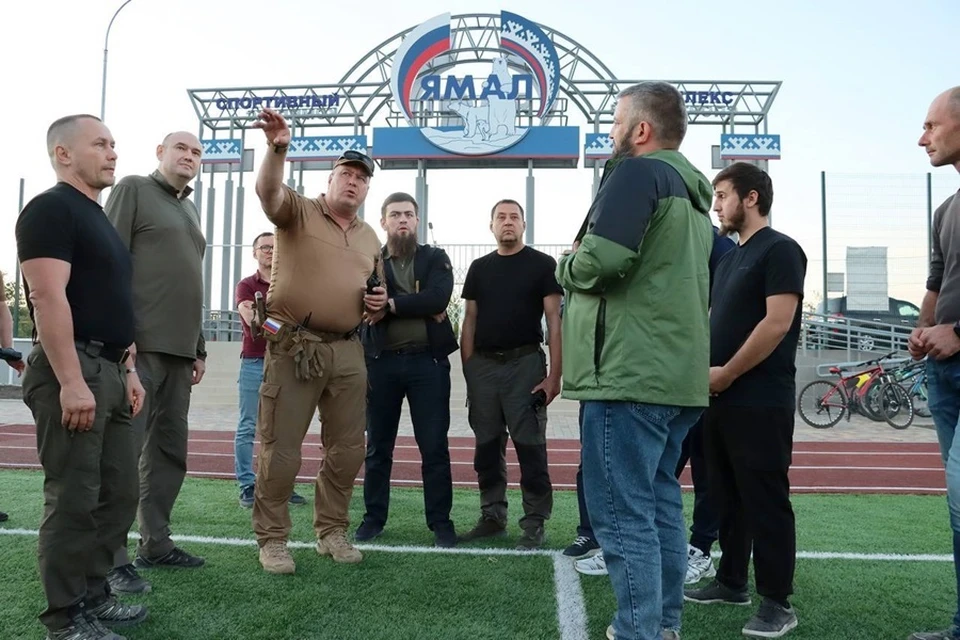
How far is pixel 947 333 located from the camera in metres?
2.95

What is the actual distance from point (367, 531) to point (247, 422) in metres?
1.72

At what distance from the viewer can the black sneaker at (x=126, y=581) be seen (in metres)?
3.39

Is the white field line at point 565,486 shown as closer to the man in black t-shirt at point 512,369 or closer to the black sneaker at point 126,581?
the man in black t-shirt at point 512,369

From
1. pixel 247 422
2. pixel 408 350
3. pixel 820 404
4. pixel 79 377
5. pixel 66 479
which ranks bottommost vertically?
pixel 820 404

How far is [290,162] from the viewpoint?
21469mm

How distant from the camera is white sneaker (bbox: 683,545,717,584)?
12.3 feet

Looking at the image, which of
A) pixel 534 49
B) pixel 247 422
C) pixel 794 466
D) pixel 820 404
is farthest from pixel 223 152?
pixel 794 466

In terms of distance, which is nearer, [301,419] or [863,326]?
[301,419]

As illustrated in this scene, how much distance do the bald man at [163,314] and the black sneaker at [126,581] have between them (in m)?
0.18

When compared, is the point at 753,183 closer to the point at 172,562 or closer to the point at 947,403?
the point at 947,403

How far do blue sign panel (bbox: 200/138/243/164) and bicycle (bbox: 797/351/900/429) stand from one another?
16.5 meters

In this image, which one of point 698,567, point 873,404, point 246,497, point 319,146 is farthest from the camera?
point 319,146

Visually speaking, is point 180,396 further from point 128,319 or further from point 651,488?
point 651,488

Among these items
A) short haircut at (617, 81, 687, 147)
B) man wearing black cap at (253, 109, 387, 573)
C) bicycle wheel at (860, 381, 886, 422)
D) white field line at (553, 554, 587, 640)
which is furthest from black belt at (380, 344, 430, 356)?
bicycle wheel at (860, 381, 886, 422)
